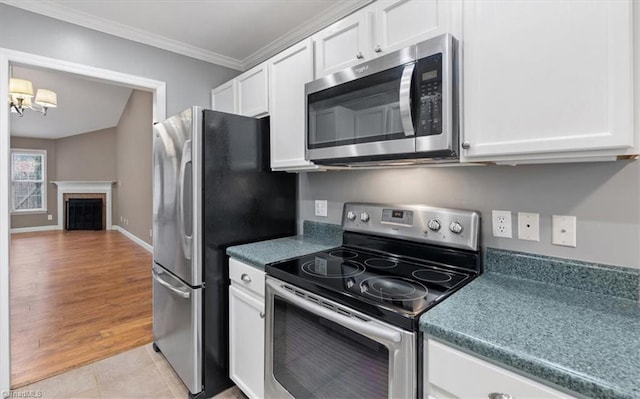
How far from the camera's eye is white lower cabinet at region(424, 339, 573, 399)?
76 cm

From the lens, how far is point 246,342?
1.71 metres

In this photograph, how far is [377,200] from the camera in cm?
184

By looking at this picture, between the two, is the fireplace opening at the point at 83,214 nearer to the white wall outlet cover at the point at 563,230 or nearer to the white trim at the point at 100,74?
the white trim at the point at 100,74

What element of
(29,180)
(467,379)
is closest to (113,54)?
(467,379)

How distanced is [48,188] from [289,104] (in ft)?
29.7

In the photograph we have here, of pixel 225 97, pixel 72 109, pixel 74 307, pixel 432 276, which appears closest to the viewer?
pixel 432 276

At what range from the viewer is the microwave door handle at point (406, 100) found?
1.19 metres

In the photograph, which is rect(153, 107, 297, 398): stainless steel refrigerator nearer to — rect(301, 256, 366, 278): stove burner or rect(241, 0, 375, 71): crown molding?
rect(301, 256, 366, 278): stove burner

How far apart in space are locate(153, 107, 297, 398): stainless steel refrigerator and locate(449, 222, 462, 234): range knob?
3.89 ft

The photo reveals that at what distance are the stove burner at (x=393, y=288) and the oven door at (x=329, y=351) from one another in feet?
0.36

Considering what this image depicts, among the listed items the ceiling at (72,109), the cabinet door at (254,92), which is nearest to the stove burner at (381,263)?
the cabinet door at (254,92)

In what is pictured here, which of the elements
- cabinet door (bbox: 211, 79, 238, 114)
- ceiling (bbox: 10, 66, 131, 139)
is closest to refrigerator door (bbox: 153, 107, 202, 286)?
cabinet door (bbox: 211, 79, 238, 114)

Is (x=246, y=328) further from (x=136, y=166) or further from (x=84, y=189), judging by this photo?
(x=84, y=189)

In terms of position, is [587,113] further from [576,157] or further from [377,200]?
[377,200]
